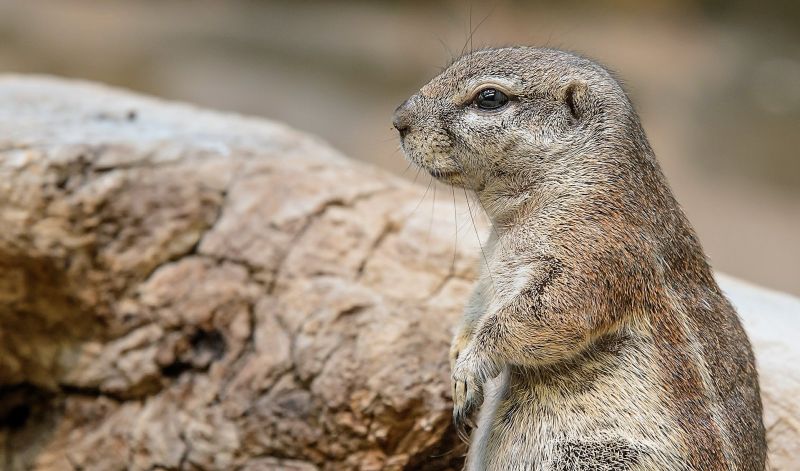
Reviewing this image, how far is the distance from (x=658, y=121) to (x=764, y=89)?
1.48 metres

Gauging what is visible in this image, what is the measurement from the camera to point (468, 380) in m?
2.78

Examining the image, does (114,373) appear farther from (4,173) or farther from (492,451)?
(492,451)

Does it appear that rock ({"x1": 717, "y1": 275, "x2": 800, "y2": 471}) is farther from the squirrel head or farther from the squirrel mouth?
the squirrel mouth

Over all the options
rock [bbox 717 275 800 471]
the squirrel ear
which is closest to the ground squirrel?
the squirrel ear

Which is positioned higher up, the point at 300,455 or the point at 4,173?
the point at 4,173

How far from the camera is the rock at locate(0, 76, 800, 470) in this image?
141 inches

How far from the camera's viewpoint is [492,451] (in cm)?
292

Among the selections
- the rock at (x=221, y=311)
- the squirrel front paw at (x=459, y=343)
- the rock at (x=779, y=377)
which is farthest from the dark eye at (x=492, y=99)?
the rock at (x=779, y=377)

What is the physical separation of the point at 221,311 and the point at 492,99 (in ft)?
5.77

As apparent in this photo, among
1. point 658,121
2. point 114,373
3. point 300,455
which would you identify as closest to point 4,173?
point 114,373

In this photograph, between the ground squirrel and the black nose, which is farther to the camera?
the black nose

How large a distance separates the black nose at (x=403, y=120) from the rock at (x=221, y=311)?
977mm

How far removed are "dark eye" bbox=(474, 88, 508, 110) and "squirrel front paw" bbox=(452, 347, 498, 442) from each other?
81 cm

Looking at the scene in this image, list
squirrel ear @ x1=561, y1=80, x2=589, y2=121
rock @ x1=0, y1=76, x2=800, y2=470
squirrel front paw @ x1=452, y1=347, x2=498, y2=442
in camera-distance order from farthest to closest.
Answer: rock @ x1=0, y1=76, x2=800, y2=470 → squirrel ear @ x1=561, y1=80, x2=589, y2=121 → squirrel front paw @ x1=452, y1=347, x2=498, y2=442
